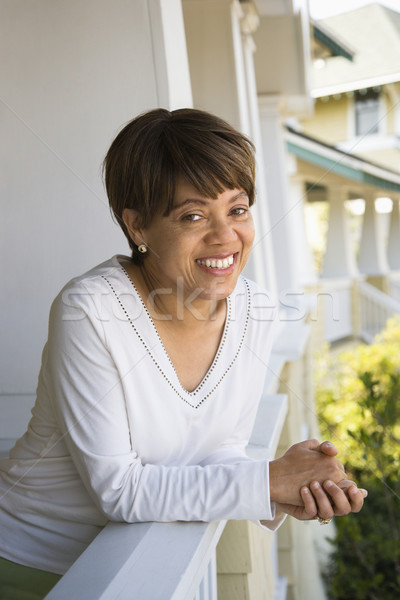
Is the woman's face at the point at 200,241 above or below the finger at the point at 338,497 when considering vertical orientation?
above

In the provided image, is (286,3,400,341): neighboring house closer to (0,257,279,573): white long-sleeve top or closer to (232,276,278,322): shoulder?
(232,276,278,322): shoulder

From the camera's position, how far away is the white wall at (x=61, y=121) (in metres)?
2.17

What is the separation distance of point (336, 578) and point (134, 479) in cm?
422

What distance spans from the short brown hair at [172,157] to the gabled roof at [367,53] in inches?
473

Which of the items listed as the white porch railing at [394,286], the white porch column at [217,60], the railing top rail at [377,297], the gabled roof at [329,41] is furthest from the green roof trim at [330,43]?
the white porch railing at [394,286]

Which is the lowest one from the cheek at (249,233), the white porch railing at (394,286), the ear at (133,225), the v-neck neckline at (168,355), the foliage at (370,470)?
the white porch railing at (394,286)

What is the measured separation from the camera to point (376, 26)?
14336mm

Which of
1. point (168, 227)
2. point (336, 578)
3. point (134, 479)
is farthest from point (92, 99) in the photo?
point (336, 578)

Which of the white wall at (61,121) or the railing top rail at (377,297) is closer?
the white wall at (61,121)

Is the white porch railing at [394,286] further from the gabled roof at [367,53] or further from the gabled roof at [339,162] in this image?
the gabled roof at [367,53]

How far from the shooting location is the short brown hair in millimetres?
1492

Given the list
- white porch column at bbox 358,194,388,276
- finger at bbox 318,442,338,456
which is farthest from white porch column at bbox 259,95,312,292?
white porch column at bbox 358,194,388,276

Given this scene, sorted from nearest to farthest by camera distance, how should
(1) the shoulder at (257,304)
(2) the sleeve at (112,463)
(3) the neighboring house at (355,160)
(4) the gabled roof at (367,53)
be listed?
(2) the sleeve at (112,463), (1) the shoulder at (257,304), (3) the neighboring house at (355,160), (4) the gabled roof at (367,53)

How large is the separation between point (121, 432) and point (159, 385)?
168 millimetres
